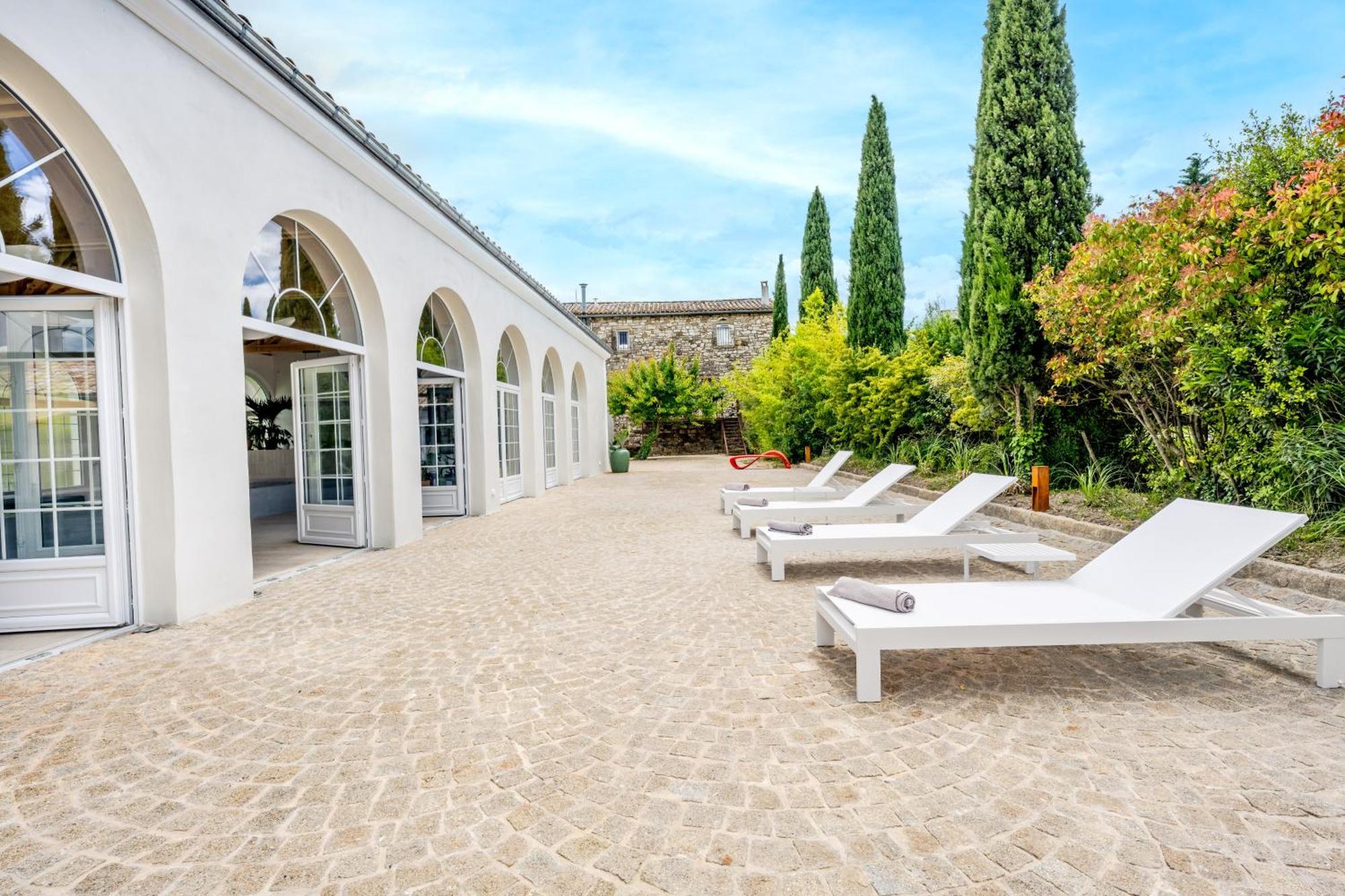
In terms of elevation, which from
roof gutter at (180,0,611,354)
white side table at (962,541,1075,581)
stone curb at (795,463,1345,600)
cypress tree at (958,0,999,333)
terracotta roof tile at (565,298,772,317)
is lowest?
stone curb at (795,463,1345,600)

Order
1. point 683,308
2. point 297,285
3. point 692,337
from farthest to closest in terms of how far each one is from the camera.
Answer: point 683,308 < point 692,337 < point 297,285

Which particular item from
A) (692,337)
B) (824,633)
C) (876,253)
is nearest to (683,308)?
(692,337)

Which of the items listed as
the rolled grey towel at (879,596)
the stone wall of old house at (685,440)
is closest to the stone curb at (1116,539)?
the rolled grey towel at (879,596)

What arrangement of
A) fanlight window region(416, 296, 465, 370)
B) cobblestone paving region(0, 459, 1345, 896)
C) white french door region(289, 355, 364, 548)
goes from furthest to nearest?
1. fanlight window region(416, 296, 465, 370)
2. white french door region(289, 355, 364, 548)
3. cobblestone paving region(0, 459, 1345, 896)

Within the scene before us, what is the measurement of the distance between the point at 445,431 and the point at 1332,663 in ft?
29.9

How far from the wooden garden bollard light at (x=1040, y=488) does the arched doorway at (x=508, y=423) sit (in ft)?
25.3

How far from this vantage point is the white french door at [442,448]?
30.4 ft

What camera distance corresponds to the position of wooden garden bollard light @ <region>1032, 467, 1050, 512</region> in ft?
25.7

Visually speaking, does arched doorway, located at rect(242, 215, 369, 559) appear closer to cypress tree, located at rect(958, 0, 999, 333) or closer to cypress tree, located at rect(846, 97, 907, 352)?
cypress tree, located at rect(958, 0, 999, 333)

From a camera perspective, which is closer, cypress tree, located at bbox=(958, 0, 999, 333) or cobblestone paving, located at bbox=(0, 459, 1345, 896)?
Result: cobblestone paving, located at bbox=(0, 459, 1345, 896)

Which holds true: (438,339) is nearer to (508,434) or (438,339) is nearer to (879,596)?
(508,434)

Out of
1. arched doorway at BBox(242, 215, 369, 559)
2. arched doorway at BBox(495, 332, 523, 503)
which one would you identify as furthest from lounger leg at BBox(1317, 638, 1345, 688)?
arched doorway at BBox(495, 332, 523, 503)

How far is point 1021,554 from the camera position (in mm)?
4176

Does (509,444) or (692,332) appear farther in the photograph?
(692,332)
